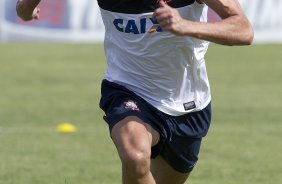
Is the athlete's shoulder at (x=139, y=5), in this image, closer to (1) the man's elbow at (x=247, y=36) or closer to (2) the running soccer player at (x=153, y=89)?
(2) the running soccer player at (x=153, y=89)

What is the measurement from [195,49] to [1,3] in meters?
17.6

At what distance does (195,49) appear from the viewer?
6.67 metres

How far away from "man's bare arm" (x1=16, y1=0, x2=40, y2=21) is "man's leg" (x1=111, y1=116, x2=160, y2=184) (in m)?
1.33

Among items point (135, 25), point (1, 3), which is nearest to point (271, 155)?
point (135, 25)

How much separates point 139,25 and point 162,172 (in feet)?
4.08

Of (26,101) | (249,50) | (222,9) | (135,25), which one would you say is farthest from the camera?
(249,50)

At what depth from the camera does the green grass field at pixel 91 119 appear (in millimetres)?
9211

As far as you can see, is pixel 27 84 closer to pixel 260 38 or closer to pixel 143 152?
pixel 260 38

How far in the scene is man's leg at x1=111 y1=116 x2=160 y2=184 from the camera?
6.01m

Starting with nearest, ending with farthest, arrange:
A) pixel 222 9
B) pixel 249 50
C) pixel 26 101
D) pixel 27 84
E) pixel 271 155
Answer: pixel 222 9 < pixel 271 155 < pixel 26 101 < pixel 27 84 < pixel 249 50

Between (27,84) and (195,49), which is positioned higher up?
(195,49)

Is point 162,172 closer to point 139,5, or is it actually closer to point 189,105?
point 189,105

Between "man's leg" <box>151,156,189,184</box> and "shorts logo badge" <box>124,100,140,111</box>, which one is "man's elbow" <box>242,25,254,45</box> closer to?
"shorts logo badge" <box>124,100,140,111</box>

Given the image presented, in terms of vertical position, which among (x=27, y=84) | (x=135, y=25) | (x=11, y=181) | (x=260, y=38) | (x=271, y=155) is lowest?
(x=260, y=38)
